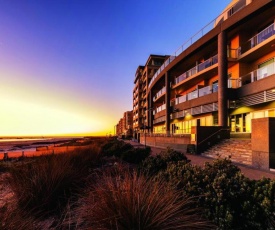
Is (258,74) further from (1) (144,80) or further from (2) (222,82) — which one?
(1) (144,80)

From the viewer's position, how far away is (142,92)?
74.2m

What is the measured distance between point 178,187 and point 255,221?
5.23 ft

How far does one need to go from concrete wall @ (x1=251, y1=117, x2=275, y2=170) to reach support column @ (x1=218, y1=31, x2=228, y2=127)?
7710mm

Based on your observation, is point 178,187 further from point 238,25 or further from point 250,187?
point 238,25

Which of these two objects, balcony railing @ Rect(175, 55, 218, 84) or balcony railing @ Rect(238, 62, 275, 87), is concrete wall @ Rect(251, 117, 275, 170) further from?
balcony railing @ Rect(175, 55, 218, 84)

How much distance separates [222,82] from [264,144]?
10.2 m

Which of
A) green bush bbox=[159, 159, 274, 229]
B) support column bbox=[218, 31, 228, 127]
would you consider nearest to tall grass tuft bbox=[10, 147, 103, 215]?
green bush bbox=[159, 159, 274, 229]

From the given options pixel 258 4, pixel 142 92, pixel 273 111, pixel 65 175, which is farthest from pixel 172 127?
pixel 142 92

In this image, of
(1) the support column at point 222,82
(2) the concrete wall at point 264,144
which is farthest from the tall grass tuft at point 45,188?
(1) the support column at point 222,82

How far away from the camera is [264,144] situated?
11.6 m

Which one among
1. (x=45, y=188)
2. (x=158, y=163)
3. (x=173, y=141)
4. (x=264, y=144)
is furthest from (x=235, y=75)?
(x=45, y=188)

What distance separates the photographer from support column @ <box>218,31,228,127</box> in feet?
65.6

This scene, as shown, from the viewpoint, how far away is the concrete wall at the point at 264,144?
11186 mm

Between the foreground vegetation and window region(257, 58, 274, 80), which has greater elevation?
window region(257, 58, 274, 80)
